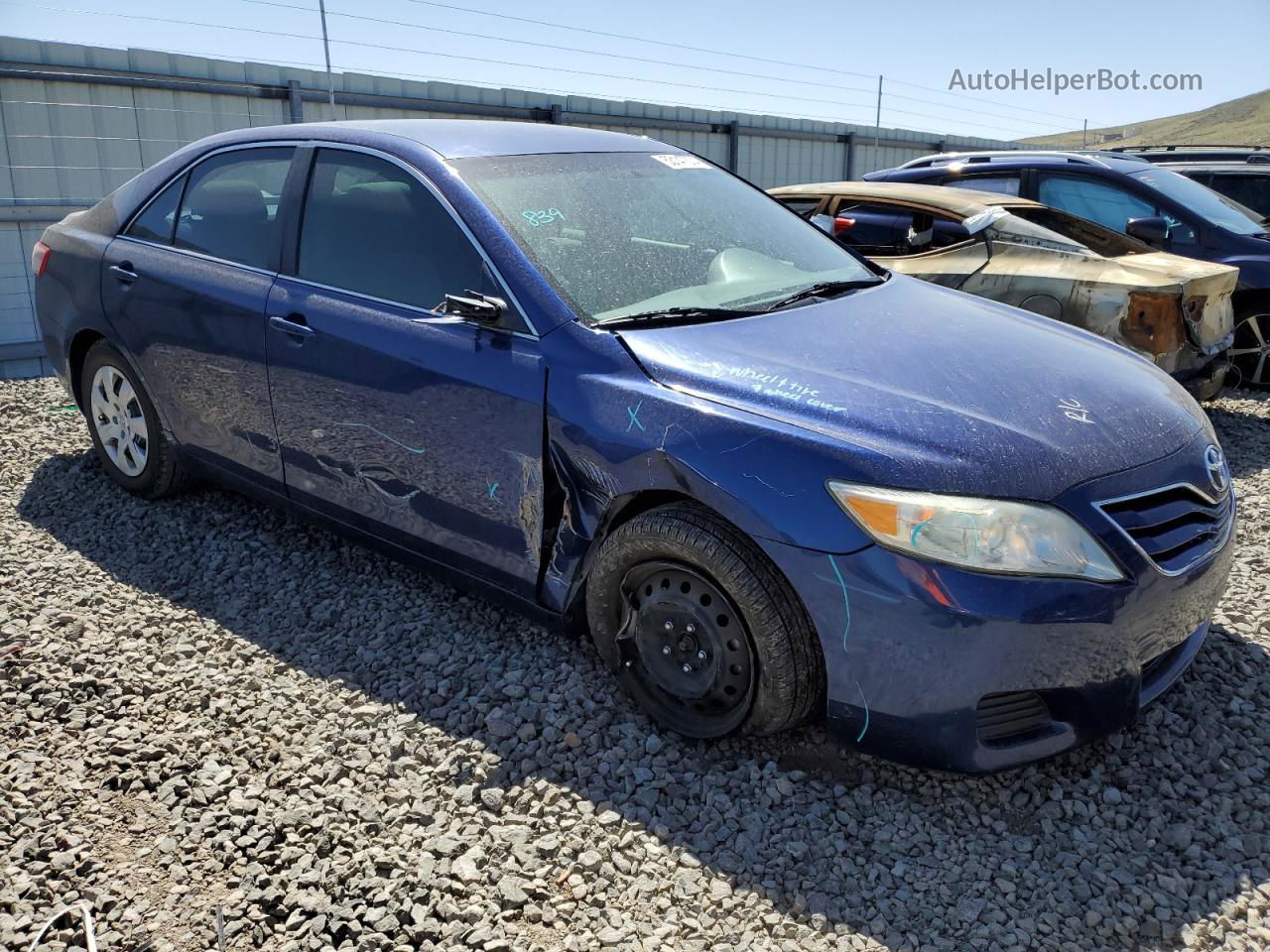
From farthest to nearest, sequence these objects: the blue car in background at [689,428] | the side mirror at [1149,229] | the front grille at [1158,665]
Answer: the side mirror at [1149,229], the front grille at [1158,665], the blue car in background at [689,428]

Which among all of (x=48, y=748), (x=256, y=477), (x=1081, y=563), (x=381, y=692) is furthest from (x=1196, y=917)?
(x=256, y=477)

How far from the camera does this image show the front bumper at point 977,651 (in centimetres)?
243

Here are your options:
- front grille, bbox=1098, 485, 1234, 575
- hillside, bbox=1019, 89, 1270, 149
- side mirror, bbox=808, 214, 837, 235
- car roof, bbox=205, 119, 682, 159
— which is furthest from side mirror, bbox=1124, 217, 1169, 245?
hillside, bbox=1019, 89, 1270, 149

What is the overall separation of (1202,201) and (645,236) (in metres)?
5.85

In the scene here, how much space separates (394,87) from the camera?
1108 cm

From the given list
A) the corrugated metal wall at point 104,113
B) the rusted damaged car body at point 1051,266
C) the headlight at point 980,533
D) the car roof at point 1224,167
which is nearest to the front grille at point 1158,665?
the headlight at point 980,533

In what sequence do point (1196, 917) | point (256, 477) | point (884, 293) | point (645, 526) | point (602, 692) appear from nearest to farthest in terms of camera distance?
1. point (1196, 917)
2. point (645, 526)
3. point (602, 692)
4. point (884, 293)
5. point (256, 477)

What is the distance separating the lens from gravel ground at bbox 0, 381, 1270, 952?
237cm

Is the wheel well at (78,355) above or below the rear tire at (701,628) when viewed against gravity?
above

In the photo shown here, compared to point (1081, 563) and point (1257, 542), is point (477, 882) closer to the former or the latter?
point (1081, 563)

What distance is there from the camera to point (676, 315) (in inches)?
124

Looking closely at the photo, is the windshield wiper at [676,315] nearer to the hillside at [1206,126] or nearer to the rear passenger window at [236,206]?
the rear passenger window at [236,206]

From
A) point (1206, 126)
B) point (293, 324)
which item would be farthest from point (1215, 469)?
point (1206, 126)

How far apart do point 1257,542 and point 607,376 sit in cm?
324
